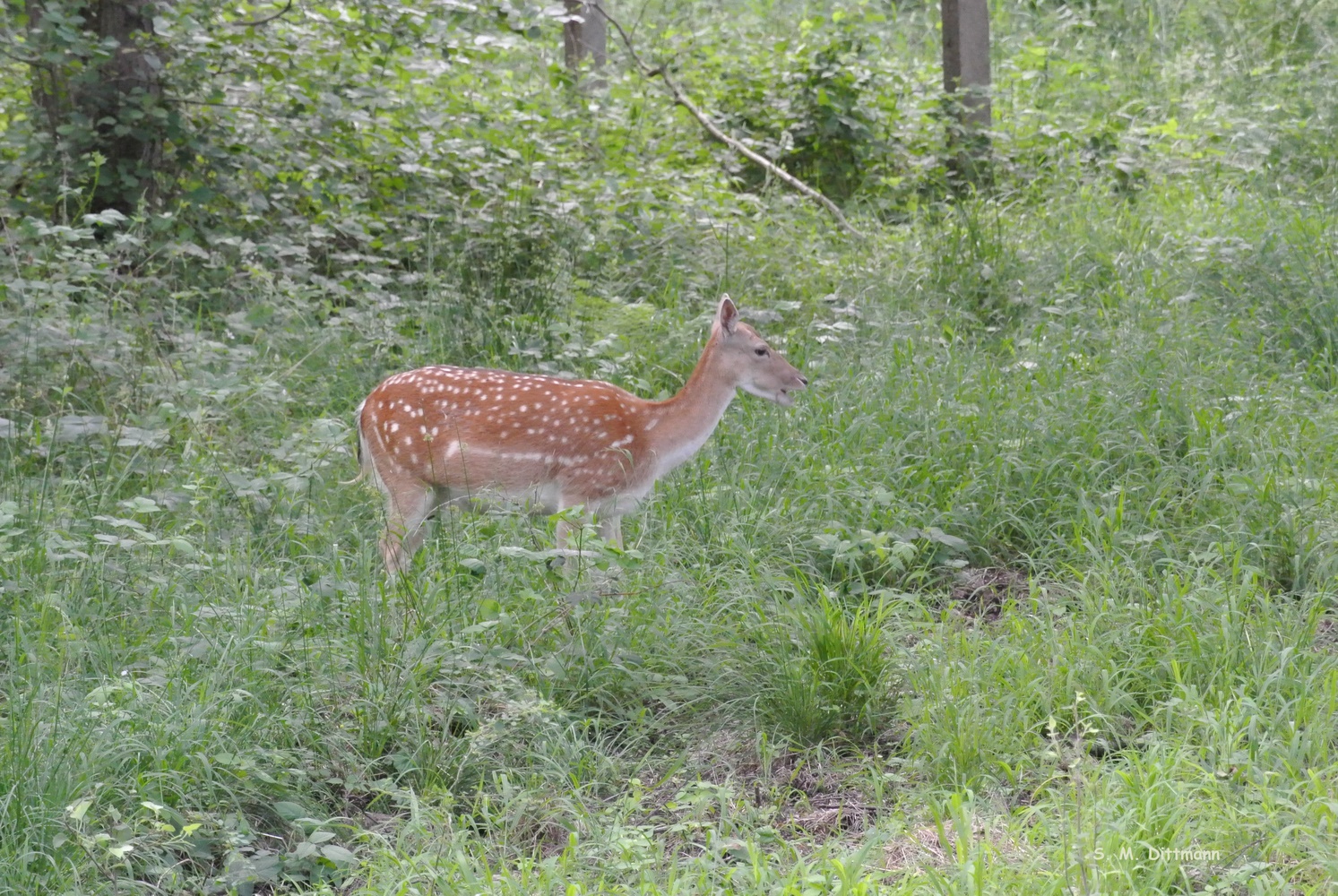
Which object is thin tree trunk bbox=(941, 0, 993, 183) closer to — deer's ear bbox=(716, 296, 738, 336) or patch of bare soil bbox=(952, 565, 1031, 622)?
deer's ear bbox=(716, 296, 738, 336)

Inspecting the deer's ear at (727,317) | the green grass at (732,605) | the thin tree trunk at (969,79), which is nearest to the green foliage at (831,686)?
the green grass at (732,605)

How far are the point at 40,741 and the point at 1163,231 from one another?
6544 millimetres

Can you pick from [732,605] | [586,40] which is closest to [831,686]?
[732,605]

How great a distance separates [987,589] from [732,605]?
39.4 inches

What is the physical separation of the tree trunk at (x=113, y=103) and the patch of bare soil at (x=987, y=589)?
4930mm

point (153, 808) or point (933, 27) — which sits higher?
point (933, 27)

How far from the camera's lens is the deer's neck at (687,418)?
5762 millimetres

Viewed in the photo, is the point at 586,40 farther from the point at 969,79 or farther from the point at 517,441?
the point at 517,441

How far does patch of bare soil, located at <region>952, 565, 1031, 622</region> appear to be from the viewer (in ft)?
17.0

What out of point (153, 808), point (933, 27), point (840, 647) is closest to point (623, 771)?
point (840, 647)

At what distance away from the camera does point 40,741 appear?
3.57 metres

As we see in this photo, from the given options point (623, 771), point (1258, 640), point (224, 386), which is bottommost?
point (623, 771)

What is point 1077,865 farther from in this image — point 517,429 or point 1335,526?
point 517,429

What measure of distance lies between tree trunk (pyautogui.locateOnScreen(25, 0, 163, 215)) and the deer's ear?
3.47m
